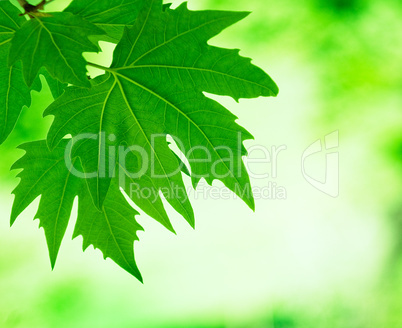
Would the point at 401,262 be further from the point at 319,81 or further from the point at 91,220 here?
the point at 91,220

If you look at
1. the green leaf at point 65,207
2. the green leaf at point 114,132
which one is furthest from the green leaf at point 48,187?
the green leaf at point 114,132

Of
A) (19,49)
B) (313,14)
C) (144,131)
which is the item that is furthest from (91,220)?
(313,14)

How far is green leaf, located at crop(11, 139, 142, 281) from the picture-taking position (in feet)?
2.70

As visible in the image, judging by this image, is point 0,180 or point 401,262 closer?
point 0,180

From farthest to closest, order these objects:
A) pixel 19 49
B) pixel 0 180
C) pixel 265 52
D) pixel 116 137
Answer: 1. pixel 265 52
2. pixel 0 180
3. pixel 116 137
4. pixel 19 49

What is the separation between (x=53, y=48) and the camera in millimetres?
612

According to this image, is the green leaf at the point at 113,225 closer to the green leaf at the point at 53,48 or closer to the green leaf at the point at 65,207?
the green leaf at the point at 65,207

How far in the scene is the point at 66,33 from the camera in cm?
62

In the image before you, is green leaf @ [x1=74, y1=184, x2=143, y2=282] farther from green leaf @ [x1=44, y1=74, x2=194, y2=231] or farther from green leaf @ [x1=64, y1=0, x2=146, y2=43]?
green leaf @ [x1=64, y1=0, x2=146, y2=43]

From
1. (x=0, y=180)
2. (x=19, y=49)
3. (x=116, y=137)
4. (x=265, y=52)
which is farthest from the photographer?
(x=265, y=52)

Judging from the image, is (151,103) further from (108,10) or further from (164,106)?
(108,10)

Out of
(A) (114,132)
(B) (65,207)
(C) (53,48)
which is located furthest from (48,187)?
(C) (53,48)

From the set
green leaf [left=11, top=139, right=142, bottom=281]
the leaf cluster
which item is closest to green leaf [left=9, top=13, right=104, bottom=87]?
the leaf cluster

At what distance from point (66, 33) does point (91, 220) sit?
35cm
